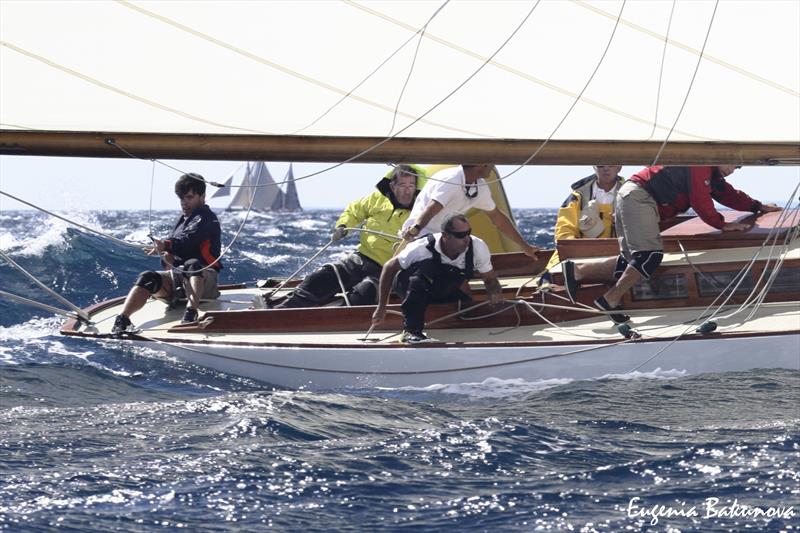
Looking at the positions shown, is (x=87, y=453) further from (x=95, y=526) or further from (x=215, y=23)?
(x=215, y=23)

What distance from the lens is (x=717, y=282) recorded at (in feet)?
26.8

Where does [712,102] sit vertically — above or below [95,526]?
above

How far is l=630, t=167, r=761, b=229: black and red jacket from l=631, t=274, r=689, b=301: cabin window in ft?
1.71

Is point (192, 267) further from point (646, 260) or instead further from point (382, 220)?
point (646, 260)

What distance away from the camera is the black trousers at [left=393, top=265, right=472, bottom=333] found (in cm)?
783

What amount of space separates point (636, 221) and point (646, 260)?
266 mm

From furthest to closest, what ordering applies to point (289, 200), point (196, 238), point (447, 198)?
point (289, 200) → point (196, 238) → point (447, 198)

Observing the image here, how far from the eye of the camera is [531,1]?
7.35 meters

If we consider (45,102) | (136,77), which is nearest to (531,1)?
(136,77)

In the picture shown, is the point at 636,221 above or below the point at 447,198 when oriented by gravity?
below

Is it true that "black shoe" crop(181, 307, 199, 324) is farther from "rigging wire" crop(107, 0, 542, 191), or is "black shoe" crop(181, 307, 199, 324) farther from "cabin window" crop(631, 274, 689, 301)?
"cabin window" crop(631, 274, 689, 301)

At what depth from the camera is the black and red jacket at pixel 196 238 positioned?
9336 millimetres

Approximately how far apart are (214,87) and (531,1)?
2.00m

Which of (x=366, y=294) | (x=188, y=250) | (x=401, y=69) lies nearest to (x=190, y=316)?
(x=188, y=250)
